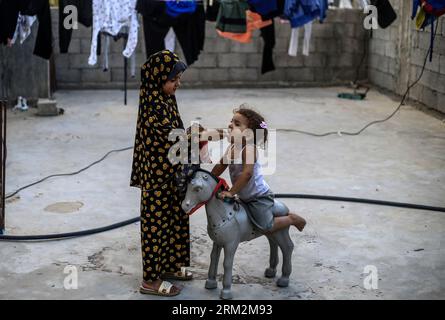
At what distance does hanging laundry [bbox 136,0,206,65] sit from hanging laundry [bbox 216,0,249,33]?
0.30 metres

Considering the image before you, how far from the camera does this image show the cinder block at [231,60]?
13.3 metres

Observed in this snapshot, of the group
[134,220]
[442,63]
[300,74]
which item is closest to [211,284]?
[134,220]

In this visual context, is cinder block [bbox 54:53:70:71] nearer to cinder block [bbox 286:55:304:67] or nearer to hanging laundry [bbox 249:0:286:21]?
cinder block [bbox 286:55:304:67]

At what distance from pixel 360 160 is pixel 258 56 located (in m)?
5.89

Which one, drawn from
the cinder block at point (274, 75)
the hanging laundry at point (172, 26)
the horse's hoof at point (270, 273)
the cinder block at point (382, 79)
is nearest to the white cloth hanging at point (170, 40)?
the hanging laundry at point (172, 26)

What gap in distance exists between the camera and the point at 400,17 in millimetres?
11797

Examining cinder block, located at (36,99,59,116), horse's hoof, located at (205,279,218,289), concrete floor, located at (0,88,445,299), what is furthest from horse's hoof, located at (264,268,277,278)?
cinder block, located at (36,99,59,116)

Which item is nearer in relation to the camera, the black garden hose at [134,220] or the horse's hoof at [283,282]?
the horse's hoof at [283,282]

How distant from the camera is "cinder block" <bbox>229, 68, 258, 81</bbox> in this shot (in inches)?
529

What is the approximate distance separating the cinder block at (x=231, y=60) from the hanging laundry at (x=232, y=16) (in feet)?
10.4

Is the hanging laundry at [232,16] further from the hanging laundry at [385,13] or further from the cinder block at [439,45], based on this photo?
the cinder block at [439,45]

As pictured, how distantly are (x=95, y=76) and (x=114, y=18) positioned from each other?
3.97 meters

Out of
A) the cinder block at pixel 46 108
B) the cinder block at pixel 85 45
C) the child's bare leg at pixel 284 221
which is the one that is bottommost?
the cinder block at pixel 46 108
